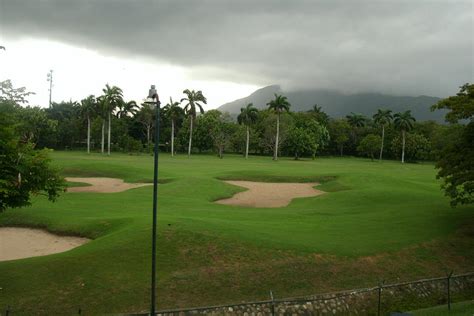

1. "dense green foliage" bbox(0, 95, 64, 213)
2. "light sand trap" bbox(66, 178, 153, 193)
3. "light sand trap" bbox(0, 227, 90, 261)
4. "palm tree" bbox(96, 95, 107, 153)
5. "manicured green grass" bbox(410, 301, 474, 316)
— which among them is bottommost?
"light sand trap" bbox(0, 227, 90, 261)

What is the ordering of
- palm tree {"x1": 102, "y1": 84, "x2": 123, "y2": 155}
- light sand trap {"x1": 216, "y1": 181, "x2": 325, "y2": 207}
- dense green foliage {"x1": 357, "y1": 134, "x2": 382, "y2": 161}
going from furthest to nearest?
dense green foliage {"x1": 357, "y1": 134, "x2": 382, "y2": 161} < palm tree {"x1": 102, "y1": 84, "x2": 123, "y2": 155} < light sand trap {"x1": 216, "y1": 181, "x2": 325, "y2": 207}

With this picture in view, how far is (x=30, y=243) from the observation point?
80.8ft

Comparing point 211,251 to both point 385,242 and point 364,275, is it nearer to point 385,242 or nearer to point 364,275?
point 364,275

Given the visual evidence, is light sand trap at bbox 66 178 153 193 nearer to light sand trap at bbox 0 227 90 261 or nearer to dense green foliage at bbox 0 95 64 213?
light sand trap at bbox 0 227 90 261

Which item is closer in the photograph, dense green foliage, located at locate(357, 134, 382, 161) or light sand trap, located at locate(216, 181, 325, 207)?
light sand trap, located at locate(216, 181, 325, 207)

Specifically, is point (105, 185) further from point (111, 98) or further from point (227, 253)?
point (111, 98)

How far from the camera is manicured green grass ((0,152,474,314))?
54.3 ft

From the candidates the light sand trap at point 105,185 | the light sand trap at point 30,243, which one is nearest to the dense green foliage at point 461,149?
the light sand trap at point 30,243

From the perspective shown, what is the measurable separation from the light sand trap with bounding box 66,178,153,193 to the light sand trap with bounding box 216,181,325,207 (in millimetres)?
11274

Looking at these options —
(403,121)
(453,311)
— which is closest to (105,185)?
(453,311)

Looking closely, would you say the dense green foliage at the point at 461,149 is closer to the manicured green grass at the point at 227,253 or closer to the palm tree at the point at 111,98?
the manicured green grass at the point at 227,253

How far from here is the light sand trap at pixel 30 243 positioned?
2269cm

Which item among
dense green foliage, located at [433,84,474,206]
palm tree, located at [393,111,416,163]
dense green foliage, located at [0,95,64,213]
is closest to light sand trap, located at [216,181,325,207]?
dense green foliage, located at [433,84,474,206]

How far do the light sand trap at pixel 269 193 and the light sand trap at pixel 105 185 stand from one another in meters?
11.3
